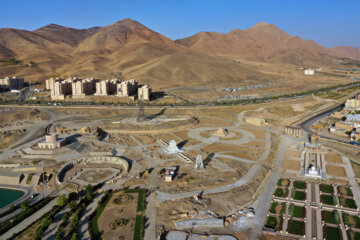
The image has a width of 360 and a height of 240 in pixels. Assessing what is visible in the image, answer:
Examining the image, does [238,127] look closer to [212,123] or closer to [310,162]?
[212,123]

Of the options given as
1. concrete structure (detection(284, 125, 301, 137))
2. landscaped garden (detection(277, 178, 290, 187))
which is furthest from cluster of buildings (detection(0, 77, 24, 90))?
landscaped garden (detection(277, 178, 290, 187))

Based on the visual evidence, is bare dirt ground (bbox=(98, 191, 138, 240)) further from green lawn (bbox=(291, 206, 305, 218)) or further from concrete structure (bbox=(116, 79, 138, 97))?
concrete structure (bbox=(116, 79, 138, 97))

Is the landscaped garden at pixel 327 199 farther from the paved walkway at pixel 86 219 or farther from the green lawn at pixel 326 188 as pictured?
the paved walkway at pixel 86 219

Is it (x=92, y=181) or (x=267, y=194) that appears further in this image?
(x=92, y=181)

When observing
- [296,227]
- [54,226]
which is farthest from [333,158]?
[54,226]

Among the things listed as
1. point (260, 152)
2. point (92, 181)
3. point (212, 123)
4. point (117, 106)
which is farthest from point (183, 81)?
point (92, 181)
